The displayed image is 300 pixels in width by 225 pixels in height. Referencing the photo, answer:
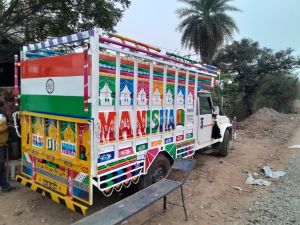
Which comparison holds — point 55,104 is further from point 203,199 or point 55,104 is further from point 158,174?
point 203,199

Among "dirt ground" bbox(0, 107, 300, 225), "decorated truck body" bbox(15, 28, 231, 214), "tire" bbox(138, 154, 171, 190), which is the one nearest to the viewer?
"decorated truck body" bbox(15, 28, 231, 214)

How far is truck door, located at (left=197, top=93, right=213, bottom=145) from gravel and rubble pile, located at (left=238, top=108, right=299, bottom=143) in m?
6.02

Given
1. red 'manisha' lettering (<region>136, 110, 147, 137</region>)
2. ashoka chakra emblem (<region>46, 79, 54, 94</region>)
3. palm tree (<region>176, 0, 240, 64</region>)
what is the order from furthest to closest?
palm tree (<region>176, 0, 240, 64</region>) < red 'manisha' lettering (<region>136, 110, 147, 137</region>) < ashoka chakra emblem (<region>46, 79, 54, 94</region>)

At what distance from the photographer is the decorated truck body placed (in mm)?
3641

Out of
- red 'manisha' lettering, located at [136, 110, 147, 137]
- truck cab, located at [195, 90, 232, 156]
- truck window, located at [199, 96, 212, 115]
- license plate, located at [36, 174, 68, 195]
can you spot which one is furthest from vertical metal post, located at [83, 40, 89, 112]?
truck window, located at [199, 96, 212, 115]

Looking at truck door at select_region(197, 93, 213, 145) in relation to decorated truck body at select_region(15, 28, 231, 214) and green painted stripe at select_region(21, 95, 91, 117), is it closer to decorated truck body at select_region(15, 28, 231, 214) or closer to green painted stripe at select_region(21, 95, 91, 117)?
decorated truck body at select_region(15, 28, 231, 214)

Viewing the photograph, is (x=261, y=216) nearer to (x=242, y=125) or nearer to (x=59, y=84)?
(x=59, y=84)

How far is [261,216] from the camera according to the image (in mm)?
4445

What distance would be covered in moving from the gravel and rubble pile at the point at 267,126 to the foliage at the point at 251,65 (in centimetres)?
1010

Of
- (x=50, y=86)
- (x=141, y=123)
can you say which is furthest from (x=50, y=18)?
(x=141, y=123)

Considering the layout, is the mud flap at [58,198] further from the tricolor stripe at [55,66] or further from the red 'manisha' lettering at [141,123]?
the tricolor stripe at [55,66]

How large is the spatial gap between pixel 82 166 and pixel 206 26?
20161 mm

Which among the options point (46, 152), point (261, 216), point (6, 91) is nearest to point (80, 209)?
point (46, 152)

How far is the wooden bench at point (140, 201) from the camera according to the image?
317cm
